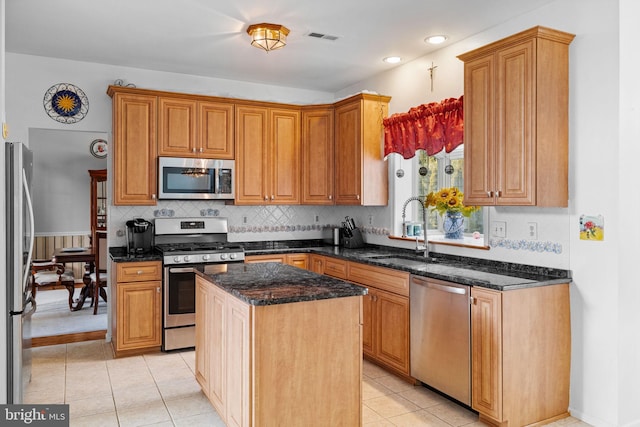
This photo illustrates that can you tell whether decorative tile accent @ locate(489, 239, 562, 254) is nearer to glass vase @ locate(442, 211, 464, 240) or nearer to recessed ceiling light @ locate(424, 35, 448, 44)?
glass vase @ locate(442, 211, 464, 240)

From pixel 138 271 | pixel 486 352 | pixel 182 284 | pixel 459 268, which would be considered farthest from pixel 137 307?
pixel 486 352

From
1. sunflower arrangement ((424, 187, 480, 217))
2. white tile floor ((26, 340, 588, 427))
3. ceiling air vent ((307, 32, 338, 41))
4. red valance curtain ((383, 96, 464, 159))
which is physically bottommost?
white tile floor ((26, 340, 588, 427))

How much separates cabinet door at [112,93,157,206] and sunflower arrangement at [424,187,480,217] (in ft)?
8.68

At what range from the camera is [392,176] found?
16.1ft

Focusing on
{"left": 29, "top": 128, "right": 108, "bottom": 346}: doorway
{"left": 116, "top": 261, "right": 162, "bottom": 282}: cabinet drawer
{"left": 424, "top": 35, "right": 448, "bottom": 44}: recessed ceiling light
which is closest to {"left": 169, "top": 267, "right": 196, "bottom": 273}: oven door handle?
{"left": 116, "top": 261, "right": 162, "bottom": 282}: cabinet drawer

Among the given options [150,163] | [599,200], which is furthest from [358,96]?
[599,200]

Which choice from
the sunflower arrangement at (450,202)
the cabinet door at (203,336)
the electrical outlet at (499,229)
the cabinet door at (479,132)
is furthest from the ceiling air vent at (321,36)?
the cabinet door at (203,336)

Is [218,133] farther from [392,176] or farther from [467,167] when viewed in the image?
[467,167]

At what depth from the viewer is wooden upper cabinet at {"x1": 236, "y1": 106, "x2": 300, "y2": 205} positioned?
503 centimetres

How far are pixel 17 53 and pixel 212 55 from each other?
5.85 ft

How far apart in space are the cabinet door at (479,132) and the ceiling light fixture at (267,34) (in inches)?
55.6

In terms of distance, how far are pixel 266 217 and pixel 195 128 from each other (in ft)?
4.28

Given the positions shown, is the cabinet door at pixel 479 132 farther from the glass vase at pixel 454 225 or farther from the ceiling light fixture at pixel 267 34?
the ceiling light fixture at pixel 267 34

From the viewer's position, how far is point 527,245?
3395 mm
